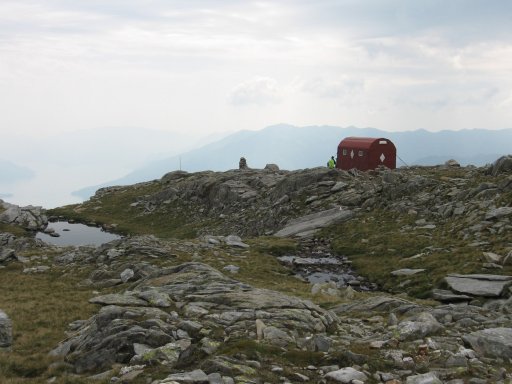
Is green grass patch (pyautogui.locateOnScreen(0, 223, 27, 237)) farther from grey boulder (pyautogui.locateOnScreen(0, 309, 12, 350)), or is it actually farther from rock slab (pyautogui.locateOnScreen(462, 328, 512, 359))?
rock slab (pyautogui.locateOnScreen(462, 328, 512, 359))

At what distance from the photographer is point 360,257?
3866 cm

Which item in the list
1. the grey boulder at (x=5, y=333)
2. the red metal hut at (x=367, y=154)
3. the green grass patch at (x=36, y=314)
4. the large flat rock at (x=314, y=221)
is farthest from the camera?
the red metal hut at (x=367, y=154)

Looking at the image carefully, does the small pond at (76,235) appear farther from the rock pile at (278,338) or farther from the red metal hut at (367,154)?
the rock pile at (278,338)

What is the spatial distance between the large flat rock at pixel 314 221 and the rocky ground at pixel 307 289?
0.21 m

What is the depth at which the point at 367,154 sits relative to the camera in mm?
66125

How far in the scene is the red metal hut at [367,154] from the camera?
2611 inches

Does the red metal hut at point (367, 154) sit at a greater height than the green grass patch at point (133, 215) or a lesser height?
greater

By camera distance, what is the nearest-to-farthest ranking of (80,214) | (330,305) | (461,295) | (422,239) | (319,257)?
1. (330,305)
2. (461,295)
3. (422,239)
4. (319,257)
5. (80,214)

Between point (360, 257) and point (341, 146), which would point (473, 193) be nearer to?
point (360, 257)

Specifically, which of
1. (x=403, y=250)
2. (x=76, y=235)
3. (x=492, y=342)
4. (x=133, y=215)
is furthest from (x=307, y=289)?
(x=133, y=215)

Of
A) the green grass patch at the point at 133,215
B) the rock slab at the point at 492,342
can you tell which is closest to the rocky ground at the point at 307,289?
the rock slab at the point at 492,342

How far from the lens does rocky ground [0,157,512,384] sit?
13.9 meters

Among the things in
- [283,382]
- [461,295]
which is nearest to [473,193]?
[461,295]

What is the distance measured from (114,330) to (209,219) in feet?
164
